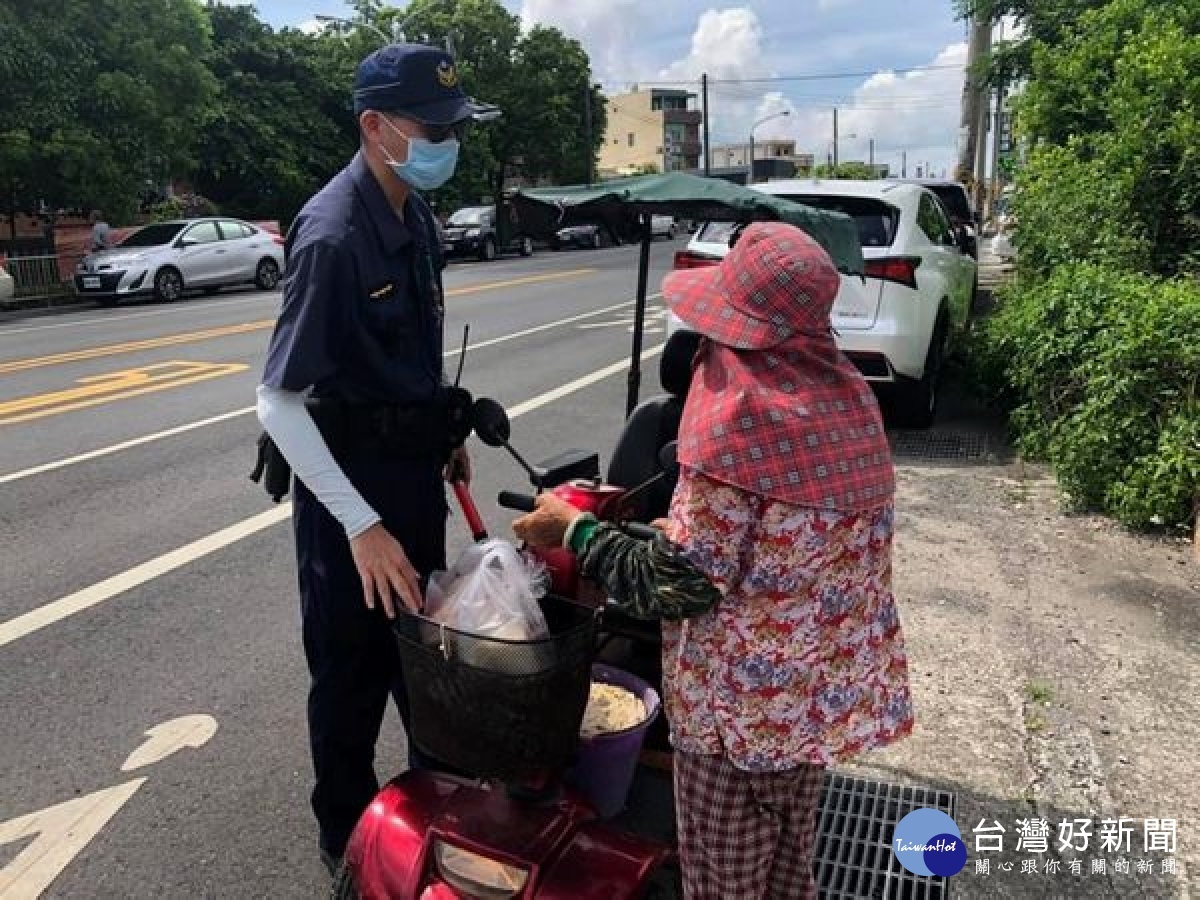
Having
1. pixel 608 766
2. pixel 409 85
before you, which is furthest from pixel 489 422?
pixel 608 766

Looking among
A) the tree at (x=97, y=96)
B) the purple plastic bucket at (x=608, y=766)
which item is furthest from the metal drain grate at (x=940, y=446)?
the tree at (x=97, y=96)

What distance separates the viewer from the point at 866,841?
283 cm

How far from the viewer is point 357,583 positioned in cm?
235

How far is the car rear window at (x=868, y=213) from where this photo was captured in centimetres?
671

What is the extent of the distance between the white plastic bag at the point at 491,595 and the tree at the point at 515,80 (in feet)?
122

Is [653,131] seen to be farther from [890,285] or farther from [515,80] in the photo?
[890,285]

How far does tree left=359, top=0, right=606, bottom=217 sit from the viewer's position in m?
40.2

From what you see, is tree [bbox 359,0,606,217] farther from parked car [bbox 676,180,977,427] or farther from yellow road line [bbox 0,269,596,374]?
parked car [bbox 676,180,977,427]

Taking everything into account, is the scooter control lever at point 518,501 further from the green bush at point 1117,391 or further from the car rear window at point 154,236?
the car rear window at point 154,236

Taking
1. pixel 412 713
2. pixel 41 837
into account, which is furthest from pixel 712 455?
pixel 41 837

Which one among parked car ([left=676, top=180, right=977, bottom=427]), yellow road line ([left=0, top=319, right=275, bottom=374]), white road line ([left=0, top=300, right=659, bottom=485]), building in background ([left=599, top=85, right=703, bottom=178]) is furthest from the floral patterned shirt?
building in background ([left=599, top=85, right=703, bottom=178])

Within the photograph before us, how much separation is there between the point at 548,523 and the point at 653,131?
9531cm

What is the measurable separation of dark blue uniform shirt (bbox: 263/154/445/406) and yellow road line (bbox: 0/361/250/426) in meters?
6.82

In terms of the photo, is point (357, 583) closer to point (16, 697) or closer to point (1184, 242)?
point (16, 697)
